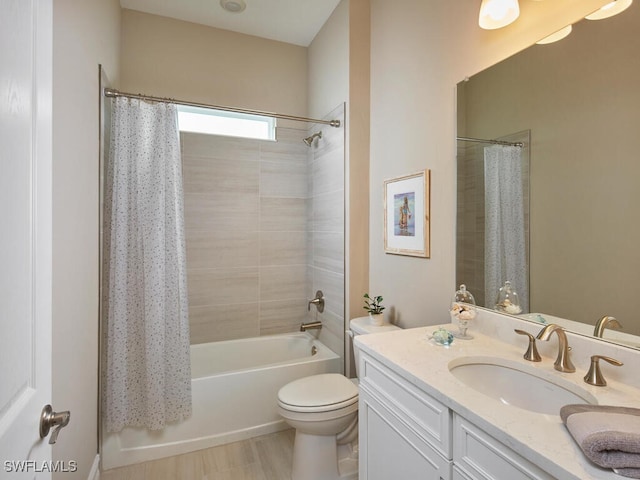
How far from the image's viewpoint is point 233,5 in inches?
96.4

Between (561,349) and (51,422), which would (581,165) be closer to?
(561,349)

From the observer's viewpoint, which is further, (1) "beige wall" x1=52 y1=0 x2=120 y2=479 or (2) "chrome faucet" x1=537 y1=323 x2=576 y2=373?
(1) "beige wall" x1=52 y1=0 x2=120 y2=479

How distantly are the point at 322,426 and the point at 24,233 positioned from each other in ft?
5.02

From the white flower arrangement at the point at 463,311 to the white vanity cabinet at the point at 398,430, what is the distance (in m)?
0.43

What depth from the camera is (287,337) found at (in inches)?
113

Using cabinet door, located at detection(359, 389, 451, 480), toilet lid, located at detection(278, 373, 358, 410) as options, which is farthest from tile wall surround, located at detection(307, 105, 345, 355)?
cabinet door, located at detection(359, 389, 451, 480)

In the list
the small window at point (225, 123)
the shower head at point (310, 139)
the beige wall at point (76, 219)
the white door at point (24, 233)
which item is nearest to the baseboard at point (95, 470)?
the beige wall at point (76, 219)

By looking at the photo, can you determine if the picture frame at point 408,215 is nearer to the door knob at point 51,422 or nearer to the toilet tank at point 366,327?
the toilet tank at point 366,327

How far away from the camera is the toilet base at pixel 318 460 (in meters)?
1.72

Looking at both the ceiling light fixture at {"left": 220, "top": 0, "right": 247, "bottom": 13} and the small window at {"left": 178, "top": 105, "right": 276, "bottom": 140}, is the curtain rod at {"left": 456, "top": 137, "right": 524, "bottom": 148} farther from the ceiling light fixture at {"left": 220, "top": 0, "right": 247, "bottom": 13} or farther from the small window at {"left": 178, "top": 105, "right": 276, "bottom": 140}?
the ceiling light fixture at {"left": 220, "top": 0, "right": 247, "bottom": 13}

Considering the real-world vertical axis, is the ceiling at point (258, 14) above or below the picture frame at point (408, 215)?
above

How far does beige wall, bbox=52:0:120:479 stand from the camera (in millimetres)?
1233

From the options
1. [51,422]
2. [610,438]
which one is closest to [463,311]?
[610,438]

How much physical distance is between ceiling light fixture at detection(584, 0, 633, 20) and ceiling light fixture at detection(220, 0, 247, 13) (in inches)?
87.9
